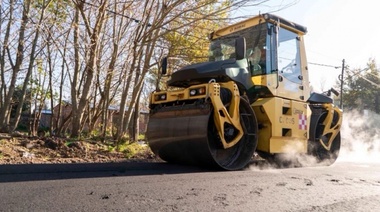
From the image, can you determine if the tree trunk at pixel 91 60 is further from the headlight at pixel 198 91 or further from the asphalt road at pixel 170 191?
the asphalt road at pixel 170 191

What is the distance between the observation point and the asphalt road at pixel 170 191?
11.0 ft

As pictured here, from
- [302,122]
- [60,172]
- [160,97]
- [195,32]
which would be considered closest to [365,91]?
[195,32]

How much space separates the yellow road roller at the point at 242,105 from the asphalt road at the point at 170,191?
91 cm

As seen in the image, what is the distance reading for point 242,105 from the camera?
22.1 ft

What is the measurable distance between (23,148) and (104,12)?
4.59 meters

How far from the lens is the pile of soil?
7512 millimetres

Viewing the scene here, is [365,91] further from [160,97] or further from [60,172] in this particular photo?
[60,172]

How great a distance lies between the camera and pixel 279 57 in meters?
7.44

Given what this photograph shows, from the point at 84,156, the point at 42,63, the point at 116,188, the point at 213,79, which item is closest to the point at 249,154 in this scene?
the point at 213,79

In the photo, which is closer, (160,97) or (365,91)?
(160,97)

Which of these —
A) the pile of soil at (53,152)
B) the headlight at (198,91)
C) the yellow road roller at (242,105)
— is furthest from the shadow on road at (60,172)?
the pile of soil at (53,152)

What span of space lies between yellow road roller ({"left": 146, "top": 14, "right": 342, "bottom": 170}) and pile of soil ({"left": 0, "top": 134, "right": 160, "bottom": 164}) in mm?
1988

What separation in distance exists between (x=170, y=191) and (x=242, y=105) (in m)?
3.09

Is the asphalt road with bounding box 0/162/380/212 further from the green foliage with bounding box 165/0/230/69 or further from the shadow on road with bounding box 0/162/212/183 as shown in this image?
the green foliage with bounding box 165/0/230/69
